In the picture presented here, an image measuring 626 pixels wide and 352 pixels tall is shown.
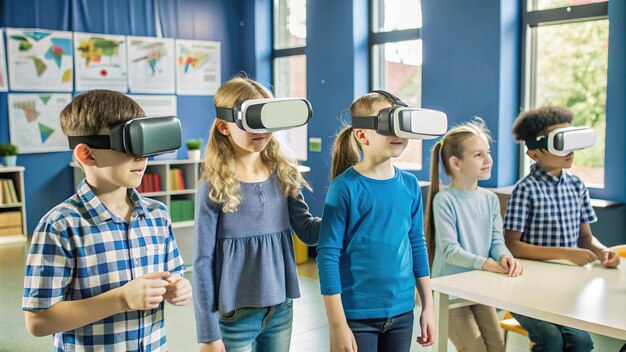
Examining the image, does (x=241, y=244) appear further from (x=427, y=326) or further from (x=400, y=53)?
(x=400, y=53)

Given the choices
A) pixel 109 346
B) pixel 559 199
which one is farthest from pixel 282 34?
pixel 109 346

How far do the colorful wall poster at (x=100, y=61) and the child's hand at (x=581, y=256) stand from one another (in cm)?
526

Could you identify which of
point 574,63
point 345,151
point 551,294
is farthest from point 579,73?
point 345,151

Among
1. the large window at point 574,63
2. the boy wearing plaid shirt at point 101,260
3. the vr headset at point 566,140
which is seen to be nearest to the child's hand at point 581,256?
the vr headset at point 566,140

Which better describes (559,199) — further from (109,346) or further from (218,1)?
(218,1)

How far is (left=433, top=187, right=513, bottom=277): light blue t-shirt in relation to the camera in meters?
2.38

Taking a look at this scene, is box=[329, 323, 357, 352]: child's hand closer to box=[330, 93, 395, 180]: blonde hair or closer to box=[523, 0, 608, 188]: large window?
box=[330, 93, 395, 180]: blonde hair

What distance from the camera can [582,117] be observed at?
4.40 m

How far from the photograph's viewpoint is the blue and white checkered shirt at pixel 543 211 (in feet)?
8.43

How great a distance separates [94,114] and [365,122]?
726 millimetres

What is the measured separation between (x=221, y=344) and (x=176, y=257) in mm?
279

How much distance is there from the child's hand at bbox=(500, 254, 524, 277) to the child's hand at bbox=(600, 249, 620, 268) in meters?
0.37

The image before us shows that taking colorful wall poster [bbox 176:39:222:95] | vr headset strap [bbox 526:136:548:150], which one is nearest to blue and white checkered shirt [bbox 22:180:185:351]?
vr headset strap [bbox 526:136:548:150]

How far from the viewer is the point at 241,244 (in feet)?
5.78
